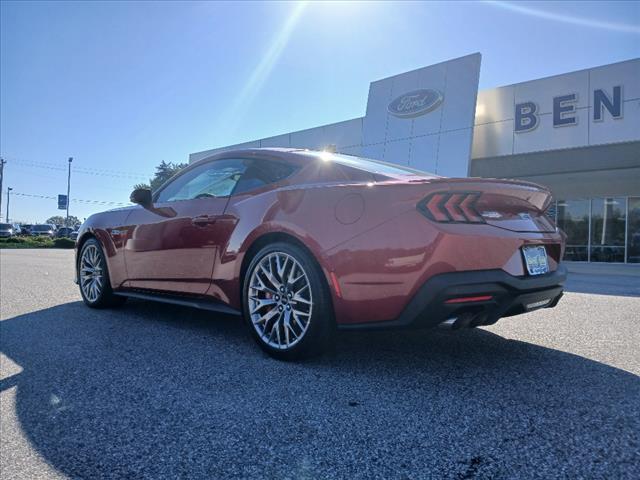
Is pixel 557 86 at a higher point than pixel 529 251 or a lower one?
higher

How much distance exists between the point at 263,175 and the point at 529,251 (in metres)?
1.86

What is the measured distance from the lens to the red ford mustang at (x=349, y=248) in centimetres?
250

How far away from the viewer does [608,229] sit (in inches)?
737

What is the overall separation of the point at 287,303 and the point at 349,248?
0.58 m

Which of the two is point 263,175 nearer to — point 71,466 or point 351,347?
point 351,347

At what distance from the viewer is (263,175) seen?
3.45 meters

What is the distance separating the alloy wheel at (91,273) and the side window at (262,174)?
2191mm

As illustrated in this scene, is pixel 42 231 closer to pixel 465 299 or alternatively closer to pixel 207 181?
pixel 207 181

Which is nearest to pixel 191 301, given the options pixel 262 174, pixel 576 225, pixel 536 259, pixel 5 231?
pixel 262 174

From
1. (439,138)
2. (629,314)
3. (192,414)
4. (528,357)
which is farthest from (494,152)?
(192,414)

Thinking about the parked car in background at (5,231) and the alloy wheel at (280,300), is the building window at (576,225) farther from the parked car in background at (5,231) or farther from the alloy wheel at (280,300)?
the parked car in background at (5,231)

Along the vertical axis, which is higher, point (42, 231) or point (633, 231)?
point (633, 231)

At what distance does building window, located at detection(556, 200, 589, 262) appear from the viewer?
1940cm

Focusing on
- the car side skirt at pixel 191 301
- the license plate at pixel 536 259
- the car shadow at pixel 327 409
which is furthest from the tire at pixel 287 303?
the license plate at pixel 536 259
